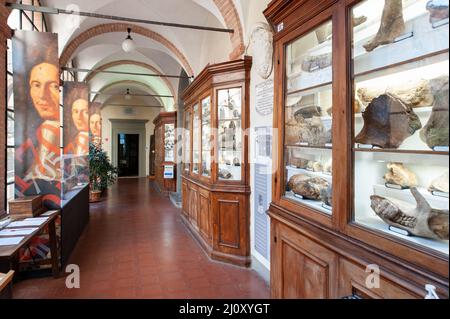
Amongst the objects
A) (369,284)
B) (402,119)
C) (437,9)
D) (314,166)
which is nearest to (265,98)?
(314,166)

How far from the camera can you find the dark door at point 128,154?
16.6 meters

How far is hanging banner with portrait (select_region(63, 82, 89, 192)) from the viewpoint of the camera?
583cm

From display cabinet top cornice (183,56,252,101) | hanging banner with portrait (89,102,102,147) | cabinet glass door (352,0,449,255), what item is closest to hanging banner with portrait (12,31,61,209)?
display cabinet top cornice (183,56,252,101)

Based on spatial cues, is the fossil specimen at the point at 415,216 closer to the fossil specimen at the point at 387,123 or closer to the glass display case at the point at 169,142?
the fossil specimen at the point at 387,123

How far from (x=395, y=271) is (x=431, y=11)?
4.03 ft

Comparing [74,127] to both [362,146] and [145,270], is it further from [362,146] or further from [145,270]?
[362,146]

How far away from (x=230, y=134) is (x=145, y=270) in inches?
88.7

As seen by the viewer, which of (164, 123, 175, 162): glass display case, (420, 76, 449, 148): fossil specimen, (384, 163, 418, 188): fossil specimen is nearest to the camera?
(420, 76, 449, 148): fossil specimen

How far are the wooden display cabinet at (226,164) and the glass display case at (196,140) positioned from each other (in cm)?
29

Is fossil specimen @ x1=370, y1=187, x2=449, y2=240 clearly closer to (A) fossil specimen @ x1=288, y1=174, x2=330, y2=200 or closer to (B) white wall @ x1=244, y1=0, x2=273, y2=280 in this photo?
(A) fossil specimen @ x1=288, y1=174, x2=330, y2=200

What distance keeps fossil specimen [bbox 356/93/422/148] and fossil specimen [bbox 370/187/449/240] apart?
30 centimetres

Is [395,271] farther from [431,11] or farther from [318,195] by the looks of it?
[431,11]

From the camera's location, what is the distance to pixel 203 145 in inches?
189
